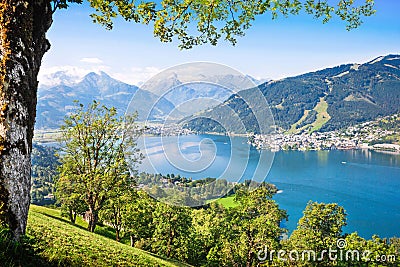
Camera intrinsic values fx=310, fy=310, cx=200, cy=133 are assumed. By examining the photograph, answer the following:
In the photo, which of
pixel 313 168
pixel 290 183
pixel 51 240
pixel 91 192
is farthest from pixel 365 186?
pixel 51 240

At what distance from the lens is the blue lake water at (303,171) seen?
10172mm

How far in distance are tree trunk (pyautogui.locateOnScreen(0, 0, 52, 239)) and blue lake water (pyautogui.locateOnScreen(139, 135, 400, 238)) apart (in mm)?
5686

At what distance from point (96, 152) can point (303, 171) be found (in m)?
119

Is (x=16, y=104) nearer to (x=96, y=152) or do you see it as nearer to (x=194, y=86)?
(x=194, y=86)

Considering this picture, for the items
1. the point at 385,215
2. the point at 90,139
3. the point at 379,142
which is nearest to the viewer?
the point at 90,139

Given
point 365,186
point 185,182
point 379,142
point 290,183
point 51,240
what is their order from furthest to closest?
point 379,142 → point 290,183 → point 365,186 → point 185,182 → point 51,240

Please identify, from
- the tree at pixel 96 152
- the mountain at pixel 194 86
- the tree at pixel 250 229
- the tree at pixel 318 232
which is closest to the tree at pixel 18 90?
the mountain at pixel 194 86

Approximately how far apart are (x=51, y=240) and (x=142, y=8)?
578cm

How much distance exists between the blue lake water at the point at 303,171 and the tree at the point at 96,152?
2.84m

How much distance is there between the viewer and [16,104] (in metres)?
4.32

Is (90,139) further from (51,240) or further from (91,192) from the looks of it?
(51,240)

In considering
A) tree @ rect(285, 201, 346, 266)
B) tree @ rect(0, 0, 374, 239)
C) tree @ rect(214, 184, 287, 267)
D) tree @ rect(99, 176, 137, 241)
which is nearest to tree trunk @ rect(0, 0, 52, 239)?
tree @ rect(0, 0, 374, 239)

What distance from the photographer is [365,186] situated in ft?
322

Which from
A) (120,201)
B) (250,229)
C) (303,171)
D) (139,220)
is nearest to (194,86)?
(120,201)
